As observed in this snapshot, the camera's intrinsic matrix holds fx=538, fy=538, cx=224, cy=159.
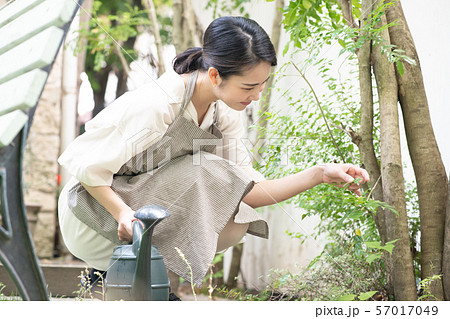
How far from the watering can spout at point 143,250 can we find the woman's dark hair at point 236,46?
461 millimetres

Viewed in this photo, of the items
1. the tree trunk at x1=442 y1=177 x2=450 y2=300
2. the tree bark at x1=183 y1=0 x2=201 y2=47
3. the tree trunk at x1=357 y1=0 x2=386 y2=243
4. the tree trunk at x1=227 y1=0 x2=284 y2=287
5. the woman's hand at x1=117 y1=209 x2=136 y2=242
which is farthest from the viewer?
the tree bark at x1=183 y1=0 x2=201 y2=47

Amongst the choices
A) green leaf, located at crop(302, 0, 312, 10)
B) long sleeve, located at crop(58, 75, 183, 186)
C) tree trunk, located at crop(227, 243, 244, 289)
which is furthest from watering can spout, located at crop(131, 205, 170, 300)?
tree trunk, located at crop(227, 243, 244, 289)

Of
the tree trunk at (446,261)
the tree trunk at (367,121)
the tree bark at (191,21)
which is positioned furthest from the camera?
the tree bark at (191,21)

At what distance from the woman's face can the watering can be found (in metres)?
0.44

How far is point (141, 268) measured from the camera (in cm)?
95

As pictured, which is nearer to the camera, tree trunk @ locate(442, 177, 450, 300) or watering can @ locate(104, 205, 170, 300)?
watering can @ locate(104, 205, 170, 300)

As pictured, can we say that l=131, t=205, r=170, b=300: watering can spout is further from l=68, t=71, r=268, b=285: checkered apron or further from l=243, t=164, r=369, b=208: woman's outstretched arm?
l=243, t=164, r=369, b=208: woman's outstretched arm

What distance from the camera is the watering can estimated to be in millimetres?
931

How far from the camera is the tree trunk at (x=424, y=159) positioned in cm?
125

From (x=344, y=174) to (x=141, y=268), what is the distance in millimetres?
503

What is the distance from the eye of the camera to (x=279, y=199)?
1.35m
